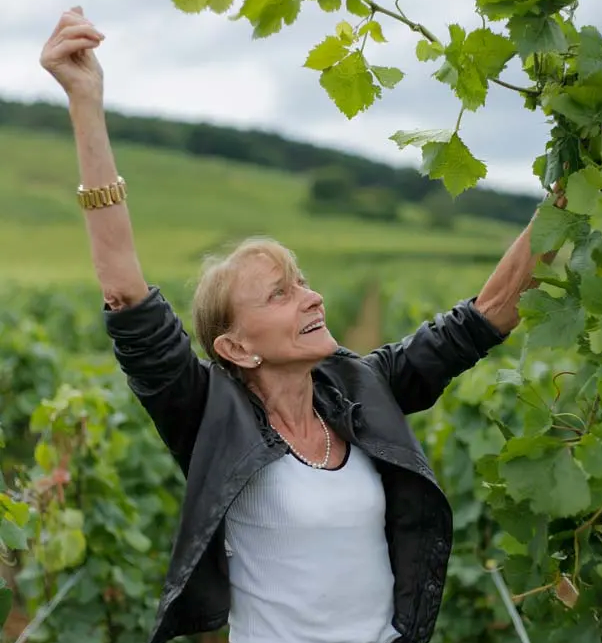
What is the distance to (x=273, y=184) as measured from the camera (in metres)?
81.8

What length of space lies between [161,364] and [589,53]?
1.02m

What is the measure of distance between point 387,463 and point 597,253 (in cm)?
83

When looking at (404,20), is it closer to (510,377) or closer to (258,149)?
(510,377)

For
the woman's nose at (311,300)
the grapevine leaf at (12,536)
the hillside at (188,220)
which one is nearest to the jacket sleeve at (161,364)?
the woman's nose at (311,300)

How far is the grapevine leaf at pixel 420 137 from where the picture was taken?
228 centimetres

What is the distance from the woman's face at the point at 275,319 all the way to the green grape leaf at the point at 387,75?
19.5 inches

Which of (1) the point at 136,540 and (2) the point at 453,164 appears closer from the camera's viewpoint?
(2) the point at 453,164

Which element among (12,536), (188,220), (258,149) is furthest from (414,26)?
(258,149)

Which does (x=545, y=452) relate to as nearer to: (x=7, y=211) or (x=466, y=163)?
(x=466, y=163)

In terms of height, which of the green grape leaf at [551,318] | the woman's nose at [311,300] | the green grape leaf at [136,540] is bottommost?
the green grape leaf at [136,540]

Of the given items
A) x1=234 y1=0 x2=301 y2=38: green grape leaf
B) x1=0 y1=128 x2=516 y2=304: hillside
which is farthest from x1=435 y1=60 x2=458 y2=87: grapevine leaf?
x1=0 y1=128 x2=516 y2=304: hillside

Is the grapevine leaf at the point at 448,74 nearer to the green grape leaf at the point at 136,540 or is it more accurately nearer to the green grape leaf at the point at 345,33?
the green grape leaf at the point at 345,33

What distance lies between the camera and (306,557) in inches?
98.1

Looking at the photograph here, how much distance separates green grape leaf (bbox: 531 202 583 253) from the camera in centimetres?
210
